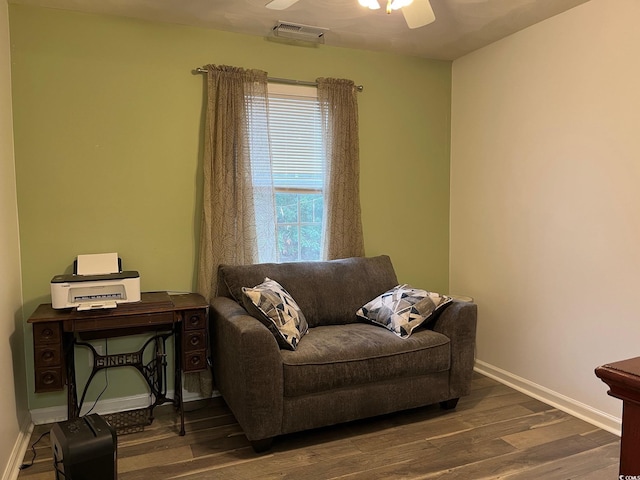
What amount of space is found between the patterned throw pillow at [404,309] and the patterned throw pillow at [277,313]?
1.85 ft

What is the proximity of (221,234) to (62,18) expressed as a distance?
1630 millimetres

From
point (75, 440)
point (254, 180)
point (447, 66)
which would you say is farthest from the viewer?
point (447, 66)

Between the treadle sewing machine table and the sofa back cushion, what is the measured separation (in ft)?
0.91

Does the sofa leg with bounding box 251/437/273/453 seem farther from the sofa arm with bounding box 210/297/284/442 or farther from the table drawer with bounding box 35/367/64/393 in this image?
the table drawer with bounding box 35/367/64/393

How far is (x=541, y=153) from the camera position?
3.18 metres

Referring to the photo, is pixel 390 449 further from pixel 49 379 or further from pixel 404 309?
pixel 49 379

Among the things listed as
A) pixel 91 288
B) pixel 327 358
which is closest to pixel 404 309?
pixel 327 358

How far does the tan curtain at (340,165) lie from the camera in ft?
11.6

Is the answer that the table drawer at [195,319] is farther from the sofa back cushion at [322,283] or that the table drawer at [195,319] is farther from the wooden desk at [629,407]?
the wooden desk at [629,407]

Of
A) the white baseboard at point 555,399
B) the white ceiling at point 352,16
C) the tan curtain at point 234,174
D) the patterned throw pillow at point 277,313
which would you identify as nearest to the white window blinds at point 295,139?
the tan curtain at point 234,174

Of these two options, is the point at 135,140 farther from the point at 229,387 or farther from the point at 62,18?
the point at 229,387

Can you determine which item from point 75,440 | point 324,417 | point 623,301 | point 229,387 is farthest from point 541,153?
point 75,440

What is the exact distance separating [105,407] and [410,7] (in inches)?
118

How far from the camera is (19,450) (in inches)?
98.0
